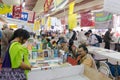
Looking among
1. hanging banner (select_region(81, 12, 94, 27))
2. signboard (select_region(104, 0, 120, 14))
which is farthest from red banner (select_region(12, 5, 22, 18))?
hanging banner (select_region(81, 12, 94, 27))

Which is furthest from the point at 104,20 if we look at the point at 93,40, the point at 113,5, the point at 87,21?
the point at 113,5

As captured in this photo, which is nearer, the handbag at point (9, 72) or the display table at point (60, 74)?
→ the handbag at point (9, 72)

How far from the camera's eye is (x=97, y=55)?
5715mm

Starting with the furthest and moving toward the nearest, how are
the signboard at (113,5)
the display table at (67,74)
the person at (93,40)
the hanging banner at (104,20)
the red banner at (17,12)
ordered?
the hanging banner at (104,20), the person at (93,40), the red banner at (17,12), the signboard at (113,5), the display table at (67,74)

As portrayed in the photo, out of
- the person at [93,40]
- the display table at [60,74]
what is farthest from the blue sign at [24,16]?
the display table at [60,74]

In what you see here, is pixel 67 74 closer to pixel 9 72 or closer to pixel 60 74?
pixel 60 74

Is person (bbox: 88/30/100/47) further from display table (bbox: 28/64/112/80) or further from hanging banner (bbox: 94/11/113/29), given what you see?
display table (bbox: 28/64/112/80)

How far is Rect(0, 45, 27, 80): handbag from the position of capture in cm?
229

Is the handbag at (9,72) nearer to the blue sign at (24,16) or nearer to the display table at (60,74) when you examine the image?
the display table at (60,74)

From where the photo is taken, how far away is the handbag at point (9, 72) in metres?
2.29

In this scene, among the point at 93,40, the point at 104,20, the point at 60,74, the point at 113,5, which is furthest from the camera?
the point at 104,20

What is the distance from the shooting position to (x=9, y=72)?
2.32 meters

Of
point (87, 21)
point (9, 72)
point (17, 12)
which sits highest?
point (17, 12)

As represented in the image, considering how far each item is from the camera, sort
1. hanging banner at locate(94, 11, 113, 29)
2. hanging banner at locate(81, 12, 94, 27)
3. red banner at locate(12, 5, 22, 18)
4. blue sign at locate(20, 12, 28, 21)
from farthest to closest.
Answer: hanging banner at locate(81, 12, 94, 27), hanging banner at locate(94, 11, 113, 29), blue sign at locate(20, 12, 28, 21), red banner at locate(12, 5, 22, 18)
